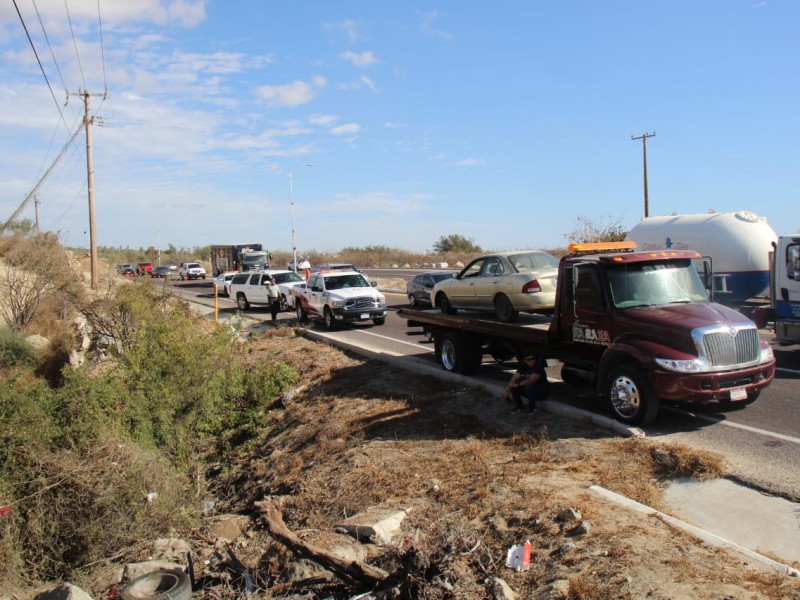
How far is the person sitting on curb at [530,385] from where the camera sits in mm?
8977

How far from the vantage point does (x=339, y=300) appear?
2097 cm

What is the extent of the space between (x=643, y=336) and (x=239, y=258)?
4264 cm

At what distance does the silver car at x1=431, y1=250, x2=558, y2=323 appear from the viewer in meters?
11.0

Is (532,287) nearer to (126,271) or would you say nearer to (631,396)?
(631,396)

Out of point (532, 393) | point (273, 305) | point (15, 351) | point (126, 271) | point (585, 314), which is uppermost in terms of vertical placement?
point (126, 271)

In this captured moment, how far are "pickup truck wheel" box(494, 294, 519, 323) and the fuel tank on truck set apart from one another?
10.3 m

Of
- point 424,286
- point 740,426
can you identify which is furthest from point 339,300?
point 740,426

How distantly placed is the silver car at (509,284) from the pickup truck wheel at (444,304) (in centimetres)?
41

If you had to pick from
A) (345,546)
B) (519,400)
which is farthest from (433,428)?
(345,546)

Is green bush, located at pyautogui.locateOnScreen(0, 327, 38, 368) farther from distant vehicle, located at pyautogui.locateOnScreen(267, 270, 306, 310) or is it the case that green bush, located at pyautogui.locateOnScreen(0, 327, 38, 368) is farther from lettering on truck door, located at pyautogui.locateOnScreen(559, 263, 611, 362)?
lettering on truck door, located at pyautogui.locateOnScreen(559, 263, 611, 362)

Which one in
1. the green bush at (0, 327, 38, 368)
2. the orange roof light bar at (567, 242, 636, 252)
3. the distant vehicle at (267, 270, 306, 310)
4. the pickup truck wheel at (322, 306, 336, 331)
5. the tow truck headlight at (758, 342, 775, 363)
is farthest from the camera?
the distant vehicle at (267, 270, 306, 310)

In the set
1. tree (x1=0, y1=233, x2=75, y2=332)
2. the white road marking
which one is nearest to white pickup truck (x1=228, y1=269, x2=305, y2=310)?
tree (x1=0, y1=233, x2=75, y2=332)

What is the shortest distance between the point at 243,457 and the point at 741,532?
27.6 ft

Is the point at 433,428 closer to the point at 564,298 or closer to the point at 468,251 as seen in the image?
the point at 564,298
